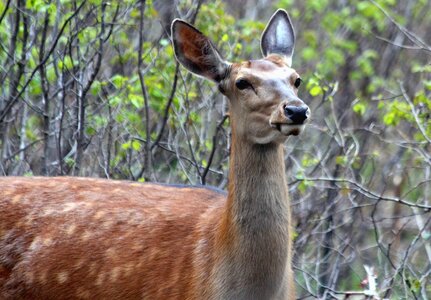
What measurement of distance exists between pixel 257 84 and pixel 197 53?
0.68 meters

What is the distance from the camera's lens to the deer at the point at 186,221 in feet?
22.7

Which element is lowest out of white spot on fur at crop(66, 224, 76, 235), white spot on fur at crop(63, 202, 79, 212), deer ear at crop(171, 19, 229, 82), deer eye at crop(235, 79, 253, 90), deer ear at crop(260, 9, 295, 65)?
white spot on fur at crop(66, 224, 76, 235)

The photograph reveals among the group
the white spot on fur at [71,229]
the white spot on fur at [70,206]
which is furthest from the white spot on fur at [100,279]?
the white spot on fur at [70,206]

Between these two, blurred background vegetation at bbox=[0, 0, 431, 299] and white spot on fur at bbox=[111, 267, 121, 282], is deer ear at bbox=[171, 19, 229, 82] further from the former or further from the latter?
blurred background vegetation at bbox=[0, 0, 431, 299]

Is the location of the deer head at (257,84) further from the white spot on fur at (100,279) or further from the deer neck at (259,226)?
the white spot on fur at (100,279)

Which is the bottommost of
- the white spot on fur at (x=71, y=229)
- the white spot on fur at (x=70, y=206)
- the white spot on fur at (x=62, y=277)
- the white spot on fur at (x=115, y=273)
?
the white spot on fur at (x=62, y=277)

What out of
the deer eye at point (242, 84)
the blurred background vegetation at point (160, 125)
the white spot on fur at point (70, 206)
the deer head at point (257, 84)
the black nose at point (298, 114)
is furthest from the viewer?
the blurred background vegetation at point (160, 125)

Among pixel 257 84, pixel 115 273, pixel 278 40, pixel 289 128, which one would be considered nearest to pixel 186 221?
pixel 115 273

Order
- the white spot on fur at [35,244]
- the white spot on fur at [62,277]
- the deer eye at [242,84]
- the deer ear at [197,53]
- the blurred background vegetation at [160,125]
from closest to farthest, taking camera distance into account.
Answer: the deer eye at [242,84] → the deer ear at [197,53] → the white spot on fur at [62,277] → the white spot on fur at [35,244] → the blurred background vegetation at [160,125]

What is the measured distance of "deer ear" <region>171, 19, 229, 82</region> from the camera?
295 inches

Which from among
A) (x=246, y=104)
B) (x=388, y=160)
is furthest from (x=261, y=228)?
(x=388, y=160)

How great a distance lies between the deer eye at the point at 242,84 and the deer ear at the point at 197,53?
288mm

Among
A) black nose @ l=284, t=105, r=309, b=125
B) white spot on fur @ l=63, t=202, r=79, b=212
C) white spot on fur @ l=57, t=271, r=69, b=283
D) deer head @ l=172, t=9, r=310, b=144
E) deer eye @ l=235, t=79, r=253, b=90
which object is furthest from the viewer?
white spot on fur @ l=63, t=202, r=79, b=212

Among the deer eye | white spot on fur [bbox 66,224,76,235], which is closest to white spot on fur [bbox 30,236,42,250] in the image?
white spot on fur [bbox 66,224,76,235]
